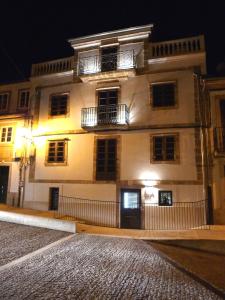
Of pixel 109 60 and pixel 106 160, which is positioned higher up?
pixel 109 60

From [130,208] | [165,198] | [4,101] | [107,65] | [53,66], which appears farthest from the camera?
[4,101]

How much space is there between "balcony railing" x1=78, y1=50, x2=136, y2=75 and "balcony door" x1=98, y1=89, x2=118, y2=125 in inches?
57.3

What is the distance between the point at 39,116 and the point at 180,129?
9161 millimetres

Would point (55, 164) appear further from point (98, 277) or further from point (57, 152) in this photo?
point (98, 277)

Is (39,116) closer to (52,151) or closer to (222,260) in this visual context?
Answer: (52,151)

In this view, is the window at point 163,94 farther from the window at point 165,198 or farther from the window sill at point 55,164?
the window sill at point 55,164

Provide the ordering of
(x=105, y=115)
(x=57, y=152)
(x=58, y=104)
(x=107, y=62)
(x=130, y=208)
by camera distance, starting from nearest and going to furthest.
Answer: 1. (x=130, y=208)
2. (x=105, y=115)
3. (x=107, y=62)
4. (x=57, y=152)
5. (x=58, y=104)

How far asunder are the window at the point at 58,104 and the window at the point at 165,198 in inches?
307

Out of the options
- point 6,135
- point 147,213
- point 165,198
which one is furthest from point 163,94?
point 6,135

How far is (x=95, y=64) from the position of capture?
598 inches

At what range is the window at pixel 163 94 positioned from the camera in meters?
13.5

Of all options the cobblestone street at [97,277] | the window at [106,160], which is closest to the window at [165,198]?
the window at [106,160]

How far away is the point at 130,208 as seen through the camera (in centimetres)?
1324

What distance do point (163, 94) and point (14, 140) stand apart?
10352 millimetres
